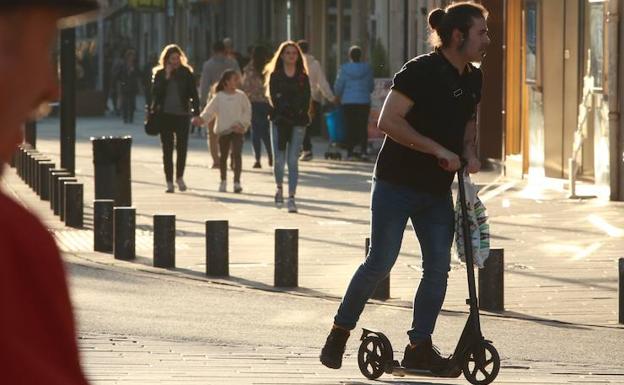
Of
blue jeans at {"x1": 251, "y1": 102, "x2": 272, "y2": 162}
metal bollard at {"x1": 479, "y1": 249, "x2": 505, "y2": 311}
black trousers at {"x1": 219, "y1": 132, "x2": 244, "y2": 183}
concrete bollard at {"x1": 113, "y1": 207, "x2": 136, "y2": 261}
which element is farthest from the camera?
blue jeans at {"x1": 251, "y1": 102, "x2": 272, "y2": 162}

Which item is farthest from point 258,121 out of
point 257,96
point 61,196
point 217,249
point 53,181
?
point 217,249

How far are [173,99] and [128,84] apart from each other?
2548cm

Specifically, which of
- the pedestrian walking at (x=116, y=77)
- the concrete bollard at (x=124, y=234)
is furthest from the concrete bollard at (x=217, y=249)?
the pedestrian walking at (x=116, y=77)

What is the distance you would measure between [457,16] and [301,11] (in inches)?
1246

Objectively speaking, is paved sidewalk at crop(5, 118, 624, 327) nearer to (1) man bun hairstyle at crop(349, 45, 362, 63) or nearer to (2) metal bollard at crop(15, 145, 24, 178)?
(2) metal bollard at crop(15, 145, 24, 178)

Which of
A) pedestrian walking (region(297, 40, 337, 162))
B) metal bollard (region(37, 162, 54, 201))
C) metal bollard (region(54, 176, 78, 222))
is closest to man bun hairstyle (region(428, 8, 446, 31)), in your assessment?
metal bollard (region(54, 176, 78, 222))

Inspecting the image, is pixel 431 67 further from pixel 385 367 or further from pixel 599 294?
pixel 599 294

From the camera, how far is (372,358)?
760 centimetres

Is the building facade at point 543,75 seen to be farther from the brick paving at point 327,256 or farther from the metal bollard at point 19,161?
the metal bollard at point 19,161

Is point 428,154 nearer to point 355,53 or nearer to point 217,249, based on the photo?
point 217,249

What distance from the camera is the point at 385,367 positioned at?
7.53 meters

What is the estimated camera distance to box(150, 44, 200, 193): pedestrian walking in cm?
2058

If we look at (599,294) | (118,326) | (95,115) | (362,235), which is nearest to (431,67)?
(118,326)

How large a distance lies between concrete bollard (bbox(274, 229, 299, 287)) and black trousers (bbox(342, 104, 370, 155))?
15863 millimetres
